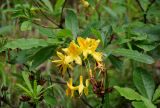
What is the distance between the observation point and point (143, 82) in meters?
1.33

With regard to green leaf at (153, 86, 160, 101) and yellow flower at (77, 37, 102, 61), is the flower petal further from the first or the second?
green leaf at (153, 86, 160, 101)

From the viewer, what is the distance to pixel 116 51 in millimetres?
1237

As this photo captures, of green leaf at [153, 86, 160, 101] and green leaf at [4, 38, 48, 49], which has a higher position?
green leaf at [4, 38, 48, 49]

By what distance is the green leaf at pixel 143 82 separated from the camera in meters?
1.31

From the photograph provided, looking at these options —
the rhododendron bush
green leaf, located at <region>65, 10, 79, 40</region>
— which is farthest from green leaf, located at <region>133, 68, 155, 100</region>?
green leaf, located at <region>65, 10, 79, 40</region>

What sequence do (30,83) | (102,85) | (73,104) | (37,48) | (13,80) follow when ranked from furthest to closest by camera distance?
(13,80) → (73,104) → (30,83) → (37,48) → (102,85)

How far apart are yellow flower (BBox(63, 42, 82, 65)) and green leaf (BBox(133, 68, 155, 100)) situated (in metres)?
0.24

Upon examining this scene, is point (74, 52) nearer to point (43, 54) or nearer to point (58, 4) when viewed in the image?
point (43, 54)

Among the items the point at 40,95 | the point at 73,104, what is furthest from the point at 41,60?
the point at 73,104

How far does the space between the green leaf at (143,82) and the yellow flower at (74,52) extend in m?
0.24

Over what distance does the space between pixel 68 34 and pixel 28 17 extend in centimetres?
32

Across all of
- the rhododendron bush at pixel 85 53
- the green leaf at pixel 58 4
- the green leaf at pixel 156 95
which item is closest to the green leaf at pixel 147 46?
the rhododendron bush at pixel 85 53

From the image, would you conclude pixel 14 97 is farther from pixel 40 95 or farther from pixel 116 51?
pixel 116 51

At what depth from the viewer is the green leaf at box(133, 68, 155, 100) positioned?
4.30ft
